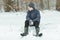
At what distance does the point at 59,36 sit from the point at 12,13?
16.0 ft

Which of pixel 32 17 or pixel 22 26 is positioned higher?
pixel 32 17

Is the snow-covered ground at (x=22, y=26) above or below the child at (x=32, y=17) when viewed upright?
below

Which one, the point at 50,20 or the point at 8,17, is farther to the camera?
the point at 8,17

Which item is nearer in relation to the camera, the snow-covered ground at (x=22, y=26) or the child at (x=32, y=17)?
the snow-covered ground at (x=22, y=26)

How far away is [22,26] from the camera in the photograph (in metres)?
9.41

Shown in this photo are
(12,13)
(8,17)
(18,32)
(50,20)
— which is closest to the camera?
(18,32)

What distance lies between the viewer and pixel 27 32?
823cm

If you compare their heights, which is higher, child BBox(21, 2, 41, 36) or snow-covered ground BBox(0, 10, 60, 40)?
child BBox(21, 2, 41, 36)

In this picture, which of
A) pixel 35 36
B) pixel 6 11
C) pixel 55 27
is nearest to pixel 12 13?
pixel 6 11

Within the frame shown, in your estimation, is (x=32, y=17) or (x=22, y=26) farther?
(x=22, y=26)

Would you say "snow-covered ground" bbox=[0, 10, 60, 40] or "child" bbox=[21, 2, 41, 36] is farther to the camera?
"child" bbox=[21, 2, 41, 36]

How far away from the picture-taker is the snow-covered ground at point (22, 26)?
8.12 metres

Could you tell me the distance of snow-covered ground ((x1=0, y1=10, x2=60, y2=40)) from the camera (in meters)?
8.12

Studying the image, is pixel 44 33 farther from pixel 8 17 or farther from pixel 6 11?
pixel 6 11
